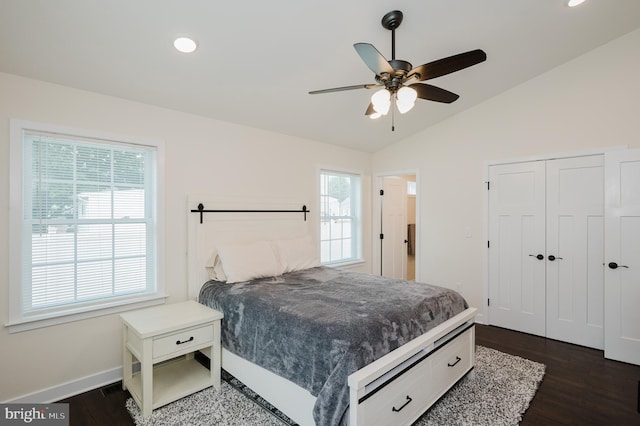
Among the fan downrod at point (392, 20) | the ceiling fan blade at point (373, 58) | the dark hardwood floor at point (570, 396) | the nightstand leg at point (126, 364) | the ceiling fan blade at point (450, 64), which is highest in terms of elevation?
the fan downrod at point (392, 20)

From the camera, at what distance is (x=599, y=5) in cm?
259

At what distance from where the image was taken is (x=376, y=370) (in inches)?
67.4

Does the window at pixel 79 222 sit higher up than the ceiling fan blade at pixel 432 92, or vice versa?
the ceiling fan blade at pixel 432 92

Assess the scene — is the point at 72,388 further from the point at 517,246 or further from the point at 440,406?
the point at 517,246

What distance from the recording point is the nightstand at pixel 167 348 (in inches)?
86.0

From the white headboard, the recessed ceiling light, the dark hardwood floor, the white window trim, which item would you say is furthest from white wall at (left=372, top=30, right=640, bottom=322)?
the recessed ceiling light

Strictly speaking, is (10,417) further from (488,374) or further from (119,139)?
(488,374)

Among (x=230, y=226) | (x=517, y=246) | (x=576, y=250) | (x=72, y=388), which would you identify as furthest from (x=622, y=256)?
(x=72, y=388)

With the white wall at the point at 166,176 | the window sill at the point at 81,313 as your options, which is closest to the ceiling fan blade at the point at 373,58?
the white wall at the point at 166,176

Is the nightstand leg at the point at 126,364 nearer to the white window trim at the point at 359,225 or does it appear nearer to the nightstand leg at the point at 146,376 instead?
the nightstand leg at the point at 146,376

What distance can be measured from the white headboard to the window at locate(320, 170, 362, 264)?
0.48m

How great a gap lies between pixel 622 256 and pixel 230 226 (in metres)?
3.86

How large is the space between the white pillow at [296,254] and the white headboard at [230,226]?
0.23m

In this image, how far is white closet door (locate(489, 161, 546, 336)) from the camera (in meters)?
3.64
